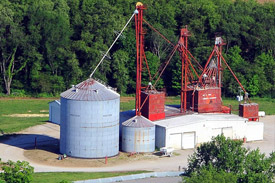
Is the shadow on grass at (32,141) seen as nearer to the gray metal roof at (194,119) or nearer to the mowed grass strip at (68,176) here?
the mowed grass strip at (68,176)

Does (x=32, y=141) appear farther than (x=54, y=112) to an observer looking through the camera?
No

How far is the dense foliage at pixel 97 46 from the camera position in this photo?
119812 millimetres

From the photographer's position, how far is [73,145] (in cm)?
7588

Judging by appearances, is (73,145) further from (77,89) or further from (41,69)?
(41,69)

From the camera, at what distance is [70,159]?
75.7m

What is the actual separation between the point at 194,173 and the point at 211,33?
8281cm

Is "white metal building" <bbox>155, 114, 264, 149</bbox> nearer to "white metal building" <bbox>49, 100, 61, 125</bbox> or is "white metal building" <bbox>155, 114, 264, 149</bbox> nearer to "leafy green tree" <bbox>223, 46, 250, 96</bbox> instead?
"white metal building" <bbox>49, 100, 61, 125</bbox>

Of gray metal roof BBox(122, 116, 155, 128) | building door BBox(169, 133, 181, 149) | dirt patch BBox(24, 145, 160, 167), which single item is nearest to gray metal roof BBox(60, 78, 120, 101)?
gray metal roof BBox(122, 116, 155, 128)

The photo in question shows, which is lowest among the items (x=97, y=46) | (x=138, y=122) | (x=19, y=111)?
(x=19, y=111)

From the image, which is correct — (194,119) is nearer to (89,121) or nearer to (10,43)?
(89,121)

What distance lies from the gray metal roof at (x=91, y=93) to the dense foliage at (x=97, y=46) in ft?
138

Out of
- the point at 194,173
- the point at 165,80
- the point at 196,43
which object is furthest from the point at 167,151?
the point at 196,43

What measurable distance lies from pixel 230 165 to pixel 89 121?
67.3 feet

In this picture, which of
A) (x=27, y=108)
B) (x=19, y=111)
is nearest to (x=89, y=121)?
(x=19, y=111)
